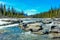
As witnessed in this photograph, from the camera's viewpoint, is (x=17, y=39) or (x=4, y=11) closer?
(x=17, y=39)

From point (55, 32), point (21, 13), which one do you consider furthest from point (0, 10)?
point (55, 32)

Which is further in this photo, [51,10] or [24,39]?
[51,10]

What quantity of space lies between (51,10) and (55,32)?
135 meters

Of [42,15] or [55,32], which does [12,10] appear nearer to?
[42,15]

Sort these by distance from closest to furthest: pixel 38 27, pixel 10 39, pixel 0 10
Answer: pixel 10 39 < pixel 38 27 < pixel 0 10

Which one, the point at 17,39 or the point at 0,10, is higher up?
the point at 0,10

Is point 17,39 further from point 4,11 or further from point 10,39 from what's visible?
point 4,11

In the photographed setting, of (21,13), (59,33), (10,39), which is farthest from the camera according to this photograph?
(21,13)

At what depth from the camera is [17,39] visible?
87.1ft

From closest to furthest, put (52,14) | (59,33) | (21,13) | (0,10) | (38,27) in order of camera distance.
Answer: (59,33) < (38,27) < (0,10) < (52,14) < (21,13)

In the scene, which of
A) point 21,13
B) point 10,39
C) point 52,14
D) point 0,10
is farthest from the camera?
point 21,13

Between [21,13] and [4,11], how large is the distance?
141 feet

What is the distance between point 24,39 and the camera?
26656 millimetres

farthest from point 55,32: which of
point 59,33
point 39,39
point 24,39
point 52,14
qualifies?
point 52,14
